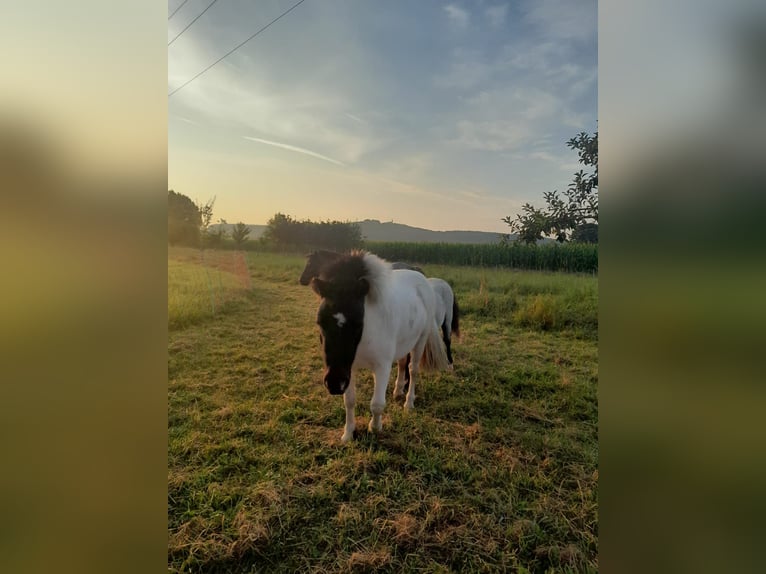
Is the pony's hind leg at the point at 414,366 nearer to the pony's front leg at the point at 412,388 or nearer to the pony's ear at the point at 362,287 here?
the pony's front leg at the point at 412,388

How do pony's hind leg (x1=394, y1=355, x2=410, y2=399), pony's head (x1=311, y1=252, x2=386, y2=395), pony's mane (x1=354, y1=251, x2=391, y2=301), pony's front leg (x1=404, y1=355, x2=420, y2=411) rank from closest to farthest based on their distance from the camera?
pony's head (x1=311, y1=252, x2=386, y2=395), pony's mane (x1=354, y1=251, x2=391, y2=301), pony's front leg (x1=404, y1=355, x2=420, y2=411), pony's hind leg (x1=394, y1=355, x2=410, y2=399)

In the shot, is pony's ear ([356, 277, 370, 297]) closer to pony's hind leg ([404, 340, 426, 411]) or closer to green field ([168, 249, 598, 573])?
green field ([168, 249, 598, 573])

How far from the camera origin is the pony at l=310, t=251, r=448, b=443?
6.69 ft

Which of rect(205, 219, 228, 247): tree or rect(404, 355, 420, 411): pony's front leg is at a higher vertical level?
rect(205, 219, 228, 247): tree

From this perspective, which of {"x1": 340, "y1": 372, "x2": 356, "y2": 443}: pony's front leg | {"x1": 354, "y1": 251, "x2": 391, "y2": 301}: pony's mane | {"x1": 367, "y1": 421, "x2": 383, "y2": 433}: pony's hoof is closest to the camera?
{"x1": 354, "y1": 251, "x2": 391, "y2": 301}: pony's mane

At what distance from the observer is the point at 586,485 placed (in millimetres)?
1952

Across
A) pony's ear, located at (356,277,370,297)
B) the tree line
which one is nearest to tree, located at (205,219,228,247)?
the tree line

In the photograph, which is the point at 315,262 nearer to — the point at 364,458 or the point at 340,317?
the point at 340,317

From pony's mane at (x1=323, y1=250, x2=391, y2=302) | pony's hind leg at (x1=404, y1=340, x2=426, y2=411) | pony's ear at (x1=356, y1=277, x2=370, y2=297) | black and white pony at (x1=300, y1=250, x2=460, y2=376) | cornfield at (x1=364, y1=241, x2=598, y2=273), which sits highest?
cornfield at (x1=364, y1=241, x2=598, y2=273)
